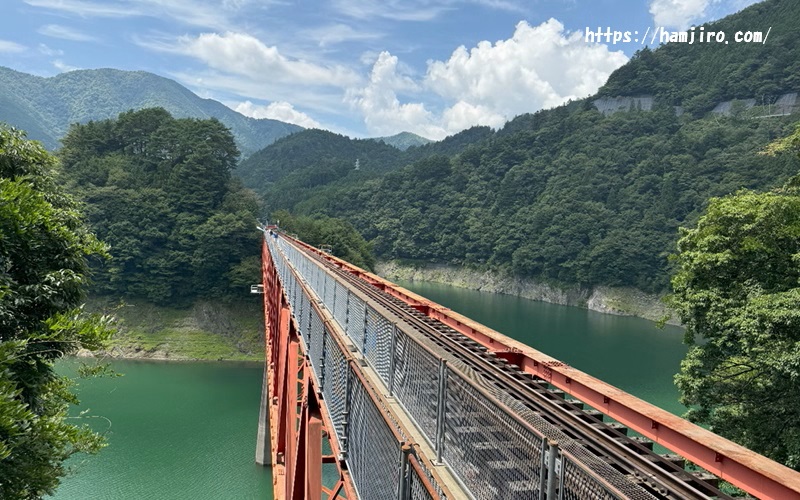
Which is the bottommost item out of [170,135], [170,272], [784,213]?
[170,272]

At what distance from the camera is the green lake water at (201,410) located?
1938 cm

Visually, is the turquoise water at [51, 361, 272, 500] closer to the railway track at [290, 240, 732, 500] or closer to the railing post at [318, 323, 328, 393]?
the railing post at [318, 323, 328, 393]

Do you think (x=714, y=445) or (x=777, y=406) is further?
(x=777, y=406)

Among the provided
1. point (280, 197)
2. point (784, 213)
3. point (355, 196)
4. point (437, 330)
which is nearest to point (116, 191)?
point (437, 330)

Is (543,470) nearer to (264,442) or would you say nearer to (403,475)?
(403,475)

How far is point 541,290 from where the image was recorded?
72.4 metres

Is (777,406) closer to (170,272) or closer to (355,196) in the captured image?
(170,272)

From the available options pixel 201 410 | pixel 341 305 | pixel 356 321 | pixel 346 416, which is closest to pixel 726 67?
pixel 201 410

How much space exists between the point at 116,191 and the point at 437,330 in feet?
133

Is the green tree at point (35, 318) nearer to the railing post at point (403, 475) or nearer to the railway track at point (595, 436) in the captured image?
the railing post at point (403, 475)

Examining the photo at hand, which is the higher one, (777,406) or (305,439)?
(305,439)

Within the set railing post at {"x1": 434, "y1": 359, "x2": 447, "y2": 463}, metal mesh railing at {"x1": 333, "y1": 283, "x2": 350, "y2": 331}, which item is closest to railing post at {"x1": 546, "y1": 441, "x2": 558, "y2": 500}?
railing post at {"x1": 434, "y1": 359, "x2": 447, "y2": 463}

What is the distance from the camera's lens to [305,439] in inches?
250

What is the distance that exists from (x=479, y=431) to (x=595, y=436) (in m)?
1.79
